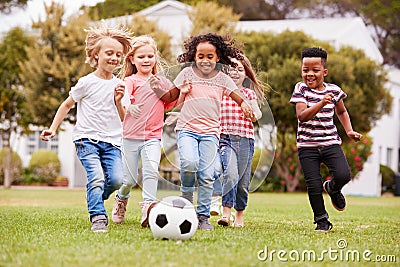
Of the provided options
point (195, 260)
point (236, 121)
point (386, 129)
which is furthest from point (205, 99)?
point (386, 129)

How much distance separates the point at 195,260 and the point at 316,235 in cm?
220

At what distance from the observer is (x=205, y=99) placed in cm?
639

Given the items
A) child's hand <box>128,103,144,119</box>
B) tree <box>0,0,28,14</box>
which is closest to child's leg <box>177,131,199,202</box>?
child's hand <box>128,103,144,119</box>

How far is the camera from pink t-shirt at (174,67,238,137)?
A: 636 cm

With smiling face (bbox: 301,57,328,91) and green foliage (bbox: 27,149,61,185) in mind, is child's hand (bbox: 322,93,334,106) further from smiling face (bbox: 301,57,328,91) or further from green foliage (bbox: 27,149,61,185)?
green foliage (bbox: 27,149,61,185)

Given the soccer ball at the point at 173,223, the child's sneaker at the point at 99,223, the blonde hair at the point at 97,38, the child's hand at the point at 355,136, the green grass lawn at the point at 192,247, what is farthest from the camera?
the child's hand at the point at 355,136

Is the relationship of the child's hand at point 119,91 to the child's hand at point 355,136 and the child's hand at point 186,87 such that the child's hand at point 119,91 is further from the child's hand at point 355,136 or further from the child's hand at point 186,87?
the child's hand at point 355,136

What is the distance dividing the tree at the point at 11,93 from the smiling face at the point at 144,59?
17.2m

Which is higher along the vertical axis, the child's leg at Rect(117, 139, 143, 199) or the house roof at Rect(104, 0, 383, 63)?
the house roof at Rect(104, 0, 383, 63)

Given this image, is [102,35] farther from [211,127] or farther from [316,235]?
[316,235]

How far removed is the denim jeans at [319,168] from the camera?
6.82 metres

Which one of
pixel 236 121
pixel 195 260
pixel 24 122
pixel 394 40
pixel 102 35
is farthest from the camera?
pixel 394 40

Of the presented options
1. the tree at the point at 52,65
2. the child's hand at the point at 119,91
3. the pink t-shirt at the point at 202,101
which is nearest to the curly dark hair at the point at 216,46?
the pink t-shirt at the point at 202,101

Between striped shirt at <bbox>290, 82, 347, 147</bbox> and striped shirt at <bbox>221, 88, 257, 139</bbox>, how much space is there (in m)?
0.59
